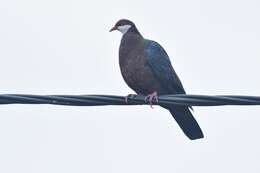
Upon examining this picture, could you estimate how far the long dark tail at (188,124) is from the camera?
6.62 m

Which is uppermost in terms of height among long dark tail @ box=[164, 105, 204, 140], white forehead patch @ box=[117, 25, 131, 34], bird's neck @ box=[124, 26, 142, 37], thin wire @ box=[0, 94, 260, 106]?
white forehead patch @ box=[117, 25, 131, 34]

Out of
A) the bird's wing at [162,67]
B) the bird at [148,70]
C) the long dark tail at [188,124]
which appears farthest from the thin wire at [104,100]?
the bird's wing at [162,67]

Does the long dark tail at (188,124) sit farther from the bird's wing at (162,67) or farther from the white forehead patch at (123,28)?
the white forehead patch at (123,28)

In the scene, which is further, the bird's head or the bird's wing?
the bird's head

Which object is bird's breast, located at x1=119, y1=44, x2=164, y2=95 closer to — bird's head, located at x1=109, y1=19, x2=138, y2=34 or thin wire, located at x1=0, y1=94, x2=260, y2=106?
bird's head, located at x1=109, y1=19, x2=138, y2=34

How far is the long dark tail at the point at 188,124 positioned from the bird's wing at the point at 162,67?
0.34 m

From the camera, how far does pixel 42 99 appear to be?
4.61m

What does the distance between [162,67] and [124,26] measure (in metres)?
0.97

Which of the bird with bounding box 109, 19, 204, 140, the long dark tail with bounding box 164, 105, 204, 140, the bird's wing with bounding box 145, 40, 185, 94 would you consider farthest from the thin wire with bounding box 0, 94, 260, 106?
the bird's wing with bounding box 145, 40, 185, 94

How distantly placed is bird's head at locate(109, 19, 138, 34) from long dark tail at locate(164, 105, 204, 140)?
1524 mm

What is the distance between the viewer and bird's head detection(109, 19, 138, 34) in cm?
792

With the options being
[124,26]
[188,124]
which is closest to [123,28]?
[124,26]

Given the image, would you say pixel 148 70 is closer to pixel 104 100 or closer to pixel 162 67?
pixel 162 67

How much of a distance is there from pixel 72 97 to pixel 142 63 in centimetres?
271
